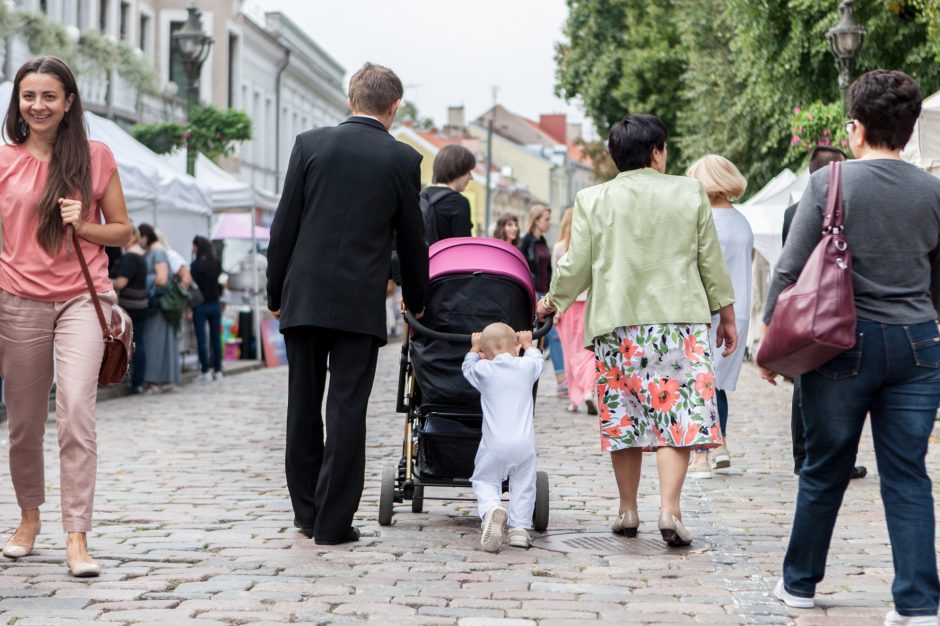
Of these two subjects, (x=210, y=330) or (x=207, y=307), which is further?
(x=210, y=330)

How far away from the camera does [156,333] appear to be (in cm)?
1761

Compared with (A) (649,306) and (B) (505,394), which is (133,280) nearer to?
(B) (505,394)

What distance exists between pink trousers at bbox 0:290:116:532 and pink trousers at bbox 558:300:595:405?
800 centimetres

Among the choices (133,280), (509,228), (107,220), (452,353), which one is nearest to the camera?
(107,220)

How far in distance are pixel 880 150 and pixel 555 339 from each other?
10746 millimetres

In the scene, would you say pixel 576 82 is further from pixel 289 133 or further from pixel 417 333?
pixel 417 333

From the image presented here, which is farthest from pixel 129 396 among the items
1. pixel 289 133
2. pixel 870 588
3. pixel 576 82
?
pixel 289 133

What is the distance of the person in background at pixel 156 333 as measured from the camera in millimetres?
17422

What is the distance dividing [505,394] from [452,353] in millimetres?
430

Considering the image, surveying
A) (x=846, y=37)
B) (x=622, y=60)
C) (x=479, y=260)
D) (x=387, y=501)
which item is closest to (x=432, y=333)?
(x=479, y=260)

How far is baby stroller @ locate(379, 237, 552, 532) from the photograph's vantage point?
7027mm

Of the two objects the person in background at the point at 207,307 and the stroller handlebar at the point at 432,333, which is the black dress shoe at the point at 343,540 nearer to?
the stroller handlebar at the point at 432,333

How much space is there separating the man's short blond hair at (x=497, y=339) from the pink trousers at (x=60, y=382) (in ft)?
5.36

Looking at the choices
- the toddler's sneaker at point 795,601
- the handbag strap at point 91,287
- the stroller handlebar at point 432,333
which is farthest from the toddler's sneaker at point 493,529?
the handbag strap at point 91,287
